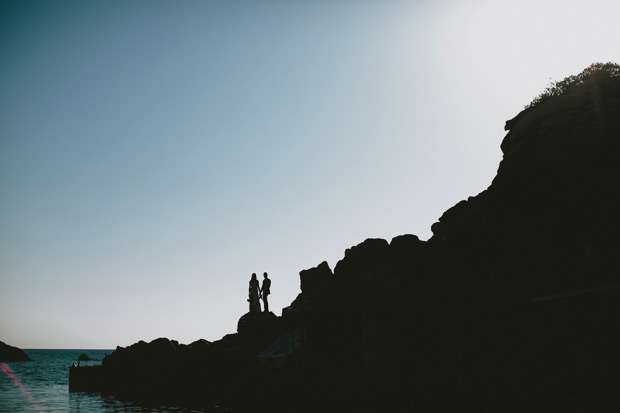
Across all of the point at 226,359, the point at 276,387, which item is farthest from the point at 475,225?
the point at 226,359

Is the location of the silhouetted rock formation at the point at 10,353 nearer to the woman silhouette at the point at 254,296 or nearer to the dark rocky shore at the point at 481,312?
the dark rocky shore at the point at 481,312

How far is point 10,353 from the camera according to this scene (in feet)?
484

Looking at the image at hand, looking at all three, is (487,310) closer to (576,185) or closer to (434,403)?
(434,403)

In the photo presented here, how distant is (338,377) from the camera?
22031 millimetres

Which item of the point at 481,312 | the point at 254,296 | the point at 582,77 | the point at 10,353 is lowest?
the point at 481,312

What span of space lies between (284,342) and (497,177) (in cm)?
1680

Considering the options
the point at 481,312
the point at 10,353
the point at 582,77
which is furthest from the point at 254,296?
the point at 10,353

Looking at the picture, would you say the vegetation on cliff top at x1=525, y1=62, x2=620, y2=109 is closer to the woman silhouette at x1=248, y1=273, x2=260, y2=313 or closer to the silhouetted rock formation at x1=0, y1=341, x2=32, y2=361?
the woman silhouette at x1=248, y1=273, x2=260, y2=313

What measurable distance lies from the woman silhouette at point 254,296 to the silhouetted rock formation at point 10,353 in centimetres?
14844

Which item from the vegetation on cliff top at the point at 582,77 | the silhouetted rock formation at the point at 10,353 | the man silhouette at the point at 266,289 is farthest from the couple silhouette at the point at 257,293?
the silhouetted rock formation at the point at 10,353

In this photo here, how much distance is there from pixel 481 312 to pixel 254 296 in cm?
1661

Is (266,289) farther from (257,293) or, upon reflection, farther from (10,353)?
(10,353)

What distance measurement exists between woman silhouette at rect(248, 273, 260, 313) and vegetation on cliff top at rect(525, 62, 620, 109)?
2391 centimetres

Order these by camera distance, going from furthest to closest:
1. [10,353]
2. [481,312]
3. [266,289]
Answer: [10,353]
[266,289]
[481,312]
